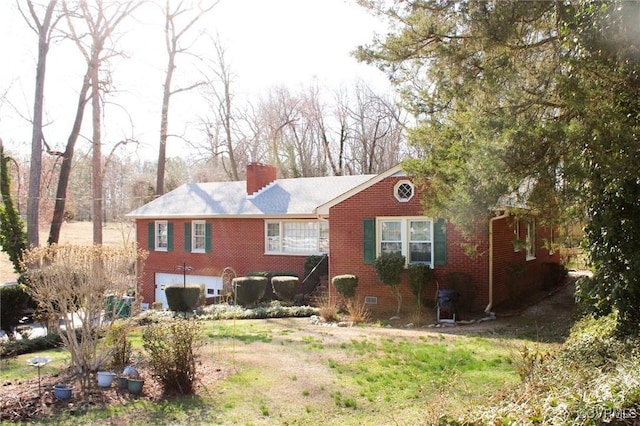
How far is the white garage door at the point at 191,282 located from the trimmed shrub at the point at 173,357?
523 inches

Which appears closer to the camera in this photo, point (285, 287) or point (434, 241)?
point (434, 241)

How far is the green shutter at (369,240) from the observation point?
16.2 metres

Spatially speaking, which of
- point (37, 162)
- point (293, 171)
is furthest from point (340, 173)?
point (37, 162)

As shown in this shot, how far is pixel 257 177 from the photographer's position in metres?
23.5

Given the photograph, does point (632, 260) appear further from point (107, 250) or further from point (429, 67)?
point (107, 250)

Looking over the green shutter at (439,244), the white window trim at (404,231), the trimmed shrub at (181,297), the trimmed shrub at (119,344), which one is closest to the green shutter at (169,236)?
the trimmed shrub at (181,297)

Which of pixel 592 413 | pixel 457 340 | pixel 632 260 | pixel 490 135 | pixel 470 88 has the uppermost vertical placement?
pixel 470 88

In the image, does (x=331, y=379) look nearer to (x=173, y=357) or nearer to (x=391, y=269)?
(x=173, y=357)

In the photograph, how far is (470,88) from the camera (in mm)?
8594

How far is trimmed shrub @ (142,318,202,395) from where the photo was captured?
283 inches

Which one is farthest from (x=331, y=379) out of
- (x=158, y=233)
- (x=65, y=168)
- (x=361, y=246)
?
(x=65, y=168)

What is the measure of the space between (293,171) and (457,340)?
2822 cm

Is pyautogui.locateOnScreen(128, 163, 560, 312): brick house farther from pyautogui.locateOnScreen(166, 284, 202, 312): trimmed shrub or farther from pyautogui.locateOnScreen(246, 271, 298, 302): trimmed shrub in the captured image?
pyautogui.locateOnScreen(166, 284, 202, 312): trimmed shrub

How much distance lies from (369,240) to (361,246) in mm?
386
